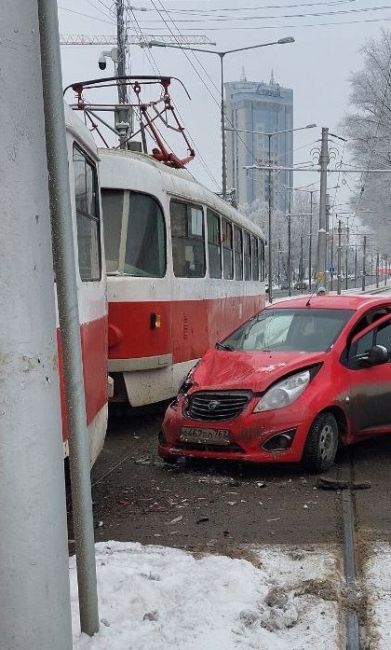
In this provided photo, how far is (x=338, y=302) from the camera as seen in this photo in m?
7.83

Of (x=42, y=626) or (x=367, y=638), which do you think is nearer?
→ (x=42, y=626)

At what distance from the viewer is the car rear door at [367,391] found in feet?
22.6

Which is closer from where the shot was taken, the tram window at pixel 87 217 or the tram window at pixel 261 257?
the tram window at pixel 87 217

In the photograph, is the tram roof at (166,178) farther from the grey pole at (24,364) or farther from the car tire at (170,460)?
the grey pole at (24,364)

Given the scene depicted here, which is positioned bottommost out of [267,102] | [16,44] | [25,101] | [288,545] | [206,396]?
[288,545]

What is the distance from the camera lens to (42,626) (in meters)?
2.33

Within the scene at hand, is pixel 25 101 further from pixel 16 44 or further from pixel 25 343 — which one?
pixel 25 343

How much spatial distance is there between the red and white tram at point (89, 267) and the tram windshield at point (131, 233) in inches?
87.4

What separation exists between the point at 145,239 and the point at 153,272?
1.27 feet

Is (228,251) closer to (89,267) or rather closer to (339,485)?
(339,485)

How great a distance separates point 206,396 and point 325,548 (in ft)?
7.24

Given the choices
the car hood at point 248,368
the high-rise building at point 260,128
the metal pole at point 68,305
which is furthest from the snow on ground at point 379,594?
the high-rise building at point 260,128

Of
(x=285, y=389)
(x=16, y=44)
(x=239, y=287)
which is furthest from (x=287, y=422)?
(x=239, y=287)

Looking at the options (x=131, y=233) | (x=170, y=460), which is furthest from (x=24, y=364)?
(x=131, y=233)
